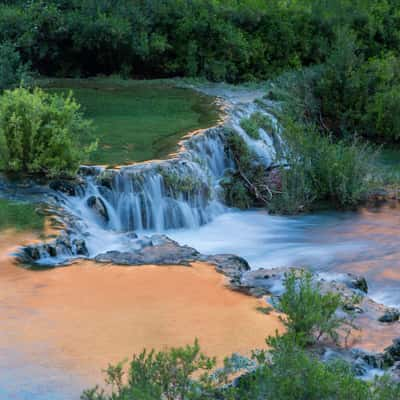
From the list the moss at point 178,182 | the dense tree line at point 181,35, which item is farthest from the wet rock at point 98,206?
the dense tree line at point 181,35

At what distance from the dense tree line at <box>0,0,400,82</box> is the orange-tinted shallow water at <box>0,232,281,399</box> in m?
11.4

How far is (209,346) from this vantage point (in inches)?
249

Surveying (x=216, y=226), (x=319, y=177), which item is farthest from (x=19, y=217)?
(x=319, y=177)

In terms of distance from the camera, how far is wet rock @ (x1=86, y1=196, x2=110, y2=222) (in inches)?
418

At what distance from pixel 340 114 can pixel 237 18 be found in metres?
4.44

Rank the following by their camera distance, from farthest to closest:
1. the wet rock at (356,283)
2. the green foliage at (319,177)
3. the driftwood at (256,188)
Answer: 1. the driftwood at (256,188)
2. the green foliage at (319,177)
3. the wet rock at (356,283)

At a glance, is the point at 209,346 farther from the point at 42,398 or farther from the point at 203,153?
the point at 203,153

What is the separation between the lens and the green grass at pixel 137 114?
493 inches

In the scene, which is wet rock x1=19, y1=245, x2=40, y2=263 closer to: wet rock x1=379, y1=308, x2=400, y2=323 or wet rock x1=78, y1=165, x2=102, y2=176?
wet rock x1=78, y1=165, x2=102, y2=176

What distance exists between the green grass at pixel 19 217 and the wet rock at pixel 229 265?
1941 mm

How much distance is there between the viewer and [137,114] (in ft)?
49.9

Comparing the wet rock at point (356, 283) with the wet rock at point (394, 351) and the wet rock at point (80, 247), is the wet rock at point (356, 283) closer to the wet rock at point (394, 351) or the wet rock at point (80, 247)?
the wet rock at point (394, 351)

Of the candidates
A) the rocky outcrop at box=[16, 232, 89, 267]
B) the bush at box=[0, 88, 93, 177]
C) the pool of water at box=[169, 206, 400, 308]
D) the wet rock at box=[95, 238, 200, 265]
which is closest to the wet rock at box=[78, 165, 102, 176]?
the bush at box=[0, 88, 93, 177]

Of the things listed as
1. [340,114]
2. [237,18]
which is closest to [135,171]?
[340,114]
